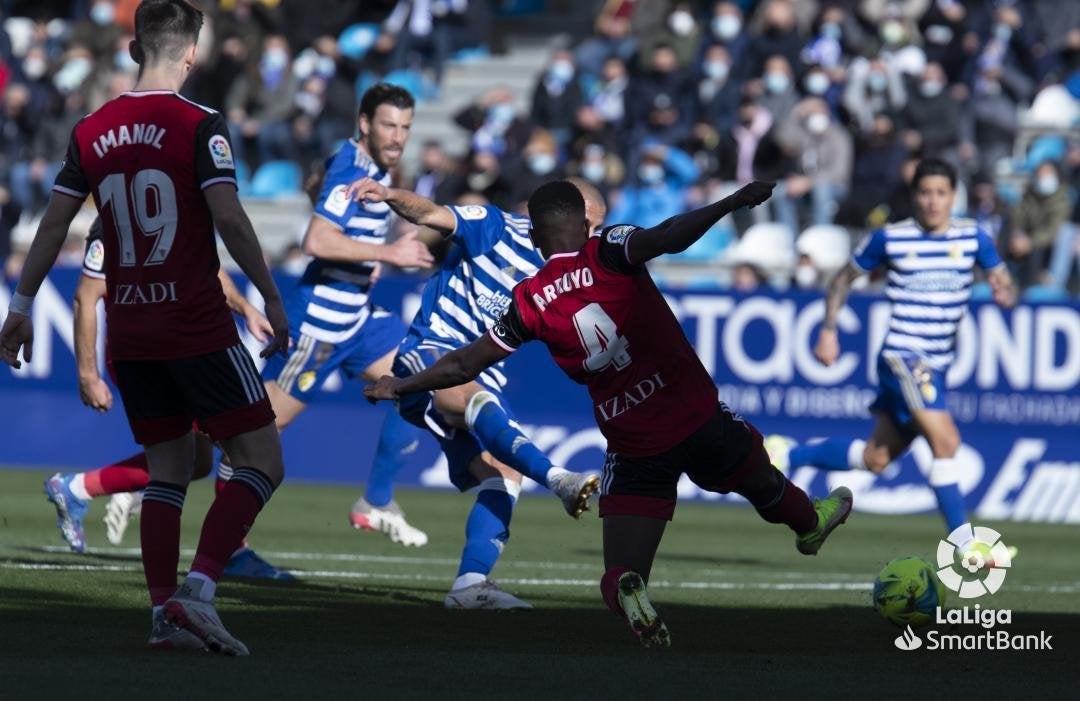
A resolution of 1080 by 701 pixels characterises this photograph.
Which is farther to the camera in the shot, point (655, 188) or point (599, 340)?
point (655, 188)

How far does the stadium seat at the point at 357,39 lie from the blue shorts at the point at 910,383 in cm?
1572

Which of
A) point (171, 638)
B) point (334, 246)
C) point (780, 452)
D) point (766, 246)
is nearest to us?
point (171, 638)

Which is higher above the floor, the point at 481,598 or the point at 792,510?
the point at 792,510

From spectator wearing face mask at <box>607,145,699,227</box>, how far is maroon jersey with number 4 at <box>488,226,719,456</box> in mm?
13081

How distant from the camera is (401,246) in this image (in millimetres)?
9828

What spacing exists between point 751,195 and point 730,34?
1666 cm

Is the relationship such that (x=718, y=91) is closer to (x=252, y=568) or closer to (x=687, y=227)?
(x=252, y=568)

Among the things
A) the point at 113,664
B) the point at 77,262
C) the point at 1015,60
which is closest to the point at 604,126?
the point at 1015,60

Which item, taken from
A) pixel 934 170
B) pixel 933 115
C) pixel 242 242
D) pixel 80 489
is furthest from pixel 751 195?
pixel 933 115

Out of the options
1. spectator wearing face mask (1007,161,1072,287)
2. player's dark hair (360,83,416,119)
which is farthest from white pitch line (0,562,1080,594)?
spectator wearing face mask (1007,161,1072,287)

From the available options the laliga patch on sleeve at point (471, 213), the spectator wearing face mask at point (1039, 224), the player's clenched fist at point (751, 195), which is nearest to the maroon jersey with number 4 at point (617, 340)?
the player's clenched fist at point (751, 195)

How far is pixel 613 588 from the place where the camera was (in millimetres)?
7492

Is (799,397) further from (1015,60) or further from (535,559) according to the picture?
(1015,60)

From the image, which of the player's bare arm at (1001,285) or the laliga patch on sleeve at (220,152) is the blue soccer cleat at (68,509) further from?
the player's bare arm at (1001,285)
